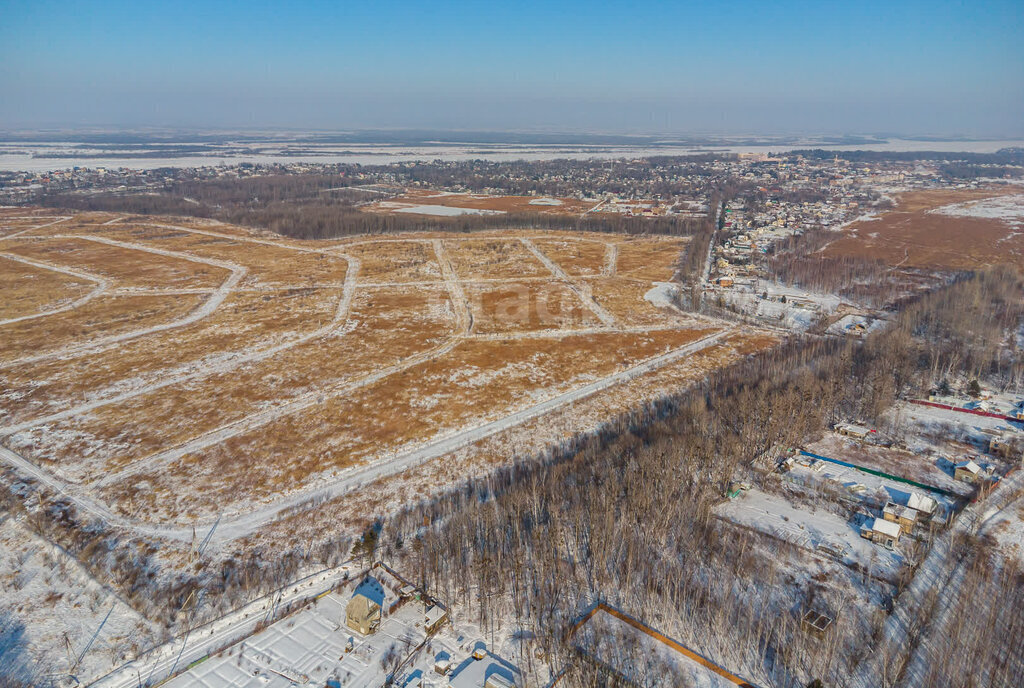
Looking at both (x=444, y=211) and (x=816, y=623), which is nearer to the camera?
(x=816, y=623)

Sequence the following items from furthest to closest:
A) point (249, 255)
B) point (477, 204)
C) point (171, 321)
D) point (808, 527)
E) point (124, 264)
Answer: point (477, 204) < point (249, 255) < point (124, 264) < point (171, 321) < point (808, 527)

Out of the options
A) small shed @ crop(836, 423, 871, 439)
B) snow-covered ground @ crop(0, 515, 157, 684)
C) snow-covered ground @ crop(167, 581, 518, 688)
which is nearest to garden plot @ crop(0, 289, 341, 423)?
snow-covered ground @ crop(0, 515, 157, 684)

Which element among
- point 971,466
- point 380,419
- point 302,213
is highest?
point 302,213

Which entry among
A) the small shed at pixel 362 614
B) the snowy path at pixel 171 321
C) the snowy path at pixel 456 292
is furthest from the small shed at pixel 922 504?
the snowy path at pixel 171 321

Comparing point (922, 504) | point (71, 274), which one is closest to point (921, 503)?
point (922, 504)

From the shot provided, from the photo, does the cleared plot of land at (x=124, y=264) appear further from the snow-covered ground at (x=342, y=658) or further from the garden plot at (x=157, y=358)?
the snow-covered ground at (x=342, y=658)

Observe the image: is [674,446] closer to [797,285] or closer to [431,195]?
[797,285]

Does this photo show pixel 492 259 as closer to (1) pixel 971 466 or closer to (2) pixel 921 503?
(1) pixel 971 466

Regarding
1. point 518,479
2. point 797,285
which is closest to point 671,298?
point 797,285
